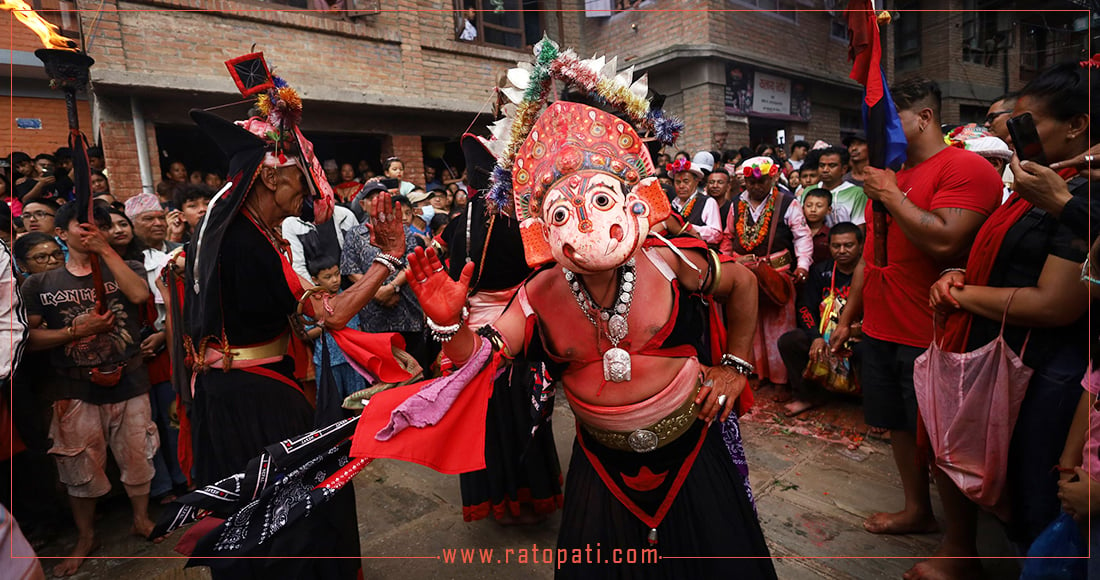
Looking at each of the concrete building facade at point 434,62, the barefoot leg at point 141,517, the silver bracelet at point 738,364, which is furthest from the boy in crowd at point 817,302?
A: the barefoot leg at point 141,517

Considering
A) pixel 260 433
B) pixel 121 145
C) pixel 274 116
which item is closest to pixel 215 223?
pixel 274 116

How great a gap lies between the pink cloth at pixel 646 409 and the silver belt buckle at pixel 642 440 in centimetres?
2

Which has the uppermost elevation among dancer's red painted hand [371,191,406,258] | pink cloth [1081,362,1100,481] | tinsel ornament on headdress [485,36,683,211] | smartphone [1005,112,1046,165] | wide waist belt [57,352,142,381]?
tinsel ornament on headdress [485,36,683,211]

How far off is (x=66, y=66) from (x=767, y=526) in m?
4.34

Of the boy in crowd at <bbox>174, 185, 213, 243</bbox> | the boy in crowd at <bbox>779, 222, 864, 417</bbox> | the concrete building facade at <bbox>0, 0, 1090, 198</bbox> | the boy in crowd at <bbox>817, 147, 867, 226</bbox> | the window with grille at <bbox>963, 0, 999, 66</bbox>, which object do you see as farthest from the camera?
the window with grille at <bbox>963, 0, 999, 66</bbox>

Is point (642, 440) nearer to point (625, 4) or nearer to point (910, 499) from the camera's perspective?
point (910, 499)

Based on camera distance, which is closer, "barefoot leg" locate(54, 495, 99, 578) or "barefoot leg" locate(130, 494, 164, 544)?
"barefoot leg" locate(54, 495, 99, 578)

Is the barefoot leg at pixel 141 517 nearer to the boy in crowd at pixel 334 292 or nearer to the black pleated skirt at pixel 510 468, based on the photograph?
the boy in crowd at pixel 334 292

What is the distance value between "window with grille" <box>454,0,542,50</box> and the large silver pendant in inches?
402

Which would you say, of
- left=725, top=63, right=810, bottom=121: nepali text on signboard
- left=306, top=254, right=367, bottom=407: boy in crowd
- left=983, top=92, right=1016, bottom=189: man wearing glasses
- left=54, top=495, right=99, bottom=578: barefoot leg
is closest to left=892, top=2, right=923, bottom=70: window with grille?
left=725, top=63, right=810, bottom=121: nepali text on signboard

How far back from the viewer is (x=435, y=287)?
169 cm

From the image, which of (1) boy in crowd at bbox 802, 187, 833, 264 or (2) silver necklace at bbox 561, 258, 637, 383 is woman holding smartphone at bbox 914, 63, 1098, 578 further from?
(1) boy in crowd at bbox 802, 187, 833, 264

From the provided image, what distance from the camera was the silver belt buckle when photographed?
1920mm

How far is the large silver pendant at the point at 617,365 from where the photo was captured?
1898 millimetres
